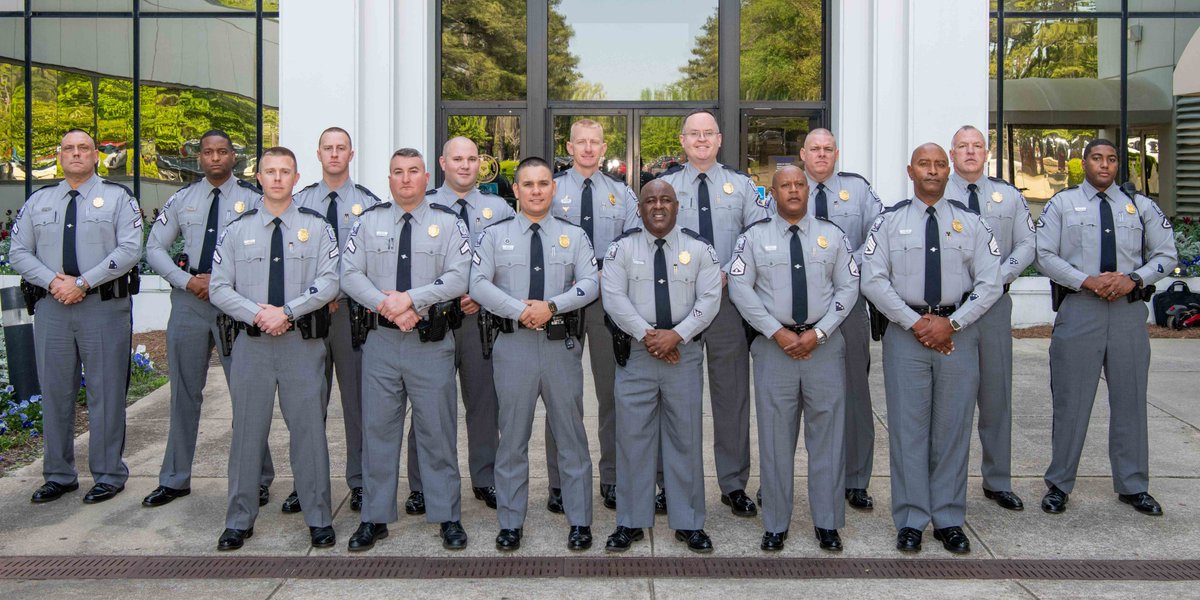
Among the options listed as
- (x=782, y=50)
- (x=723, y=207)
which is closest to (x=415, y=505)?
(x=723, y=207)

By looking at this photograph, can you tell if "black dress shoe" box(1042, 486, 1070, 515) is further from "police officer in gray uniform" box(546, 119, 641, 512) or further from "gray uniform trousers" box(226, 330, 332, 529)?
"gray uniform trousers" box(226, 330, 332, 529)

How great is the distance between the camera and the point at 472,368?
237 inches

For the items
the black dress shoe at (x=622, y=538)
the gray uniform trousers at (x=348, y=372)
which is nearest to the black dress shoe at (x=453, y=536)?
the black dress shoe at (x=622, y=538)

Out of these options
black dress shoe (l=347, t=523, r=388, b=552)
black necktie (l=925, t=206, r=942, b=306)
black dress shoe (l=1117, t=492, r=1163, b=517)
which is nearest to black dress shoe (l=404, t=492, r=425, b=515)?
black dress shoe (l=347, t=523, r=388, b=552)

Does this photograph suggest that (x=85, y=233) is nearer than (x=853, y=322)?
No

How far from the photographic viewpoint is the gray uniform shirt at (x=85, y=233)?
240 inches

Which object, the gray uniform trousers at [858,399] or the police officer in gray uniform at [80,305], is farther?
the police officer in gray uniform at [80,305]

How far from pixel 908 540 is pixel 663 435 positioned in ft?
4.17

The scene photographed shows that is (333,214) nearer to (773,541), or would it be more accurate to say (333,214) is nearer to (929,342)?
(773,541)

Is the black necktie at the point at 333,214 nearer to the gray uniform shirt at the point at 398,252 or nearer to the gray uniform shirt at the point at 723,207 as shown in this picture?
the gray uniform shirt at the point at 398,252

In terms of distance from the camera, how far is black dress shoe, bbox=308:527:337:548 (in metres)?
5.36

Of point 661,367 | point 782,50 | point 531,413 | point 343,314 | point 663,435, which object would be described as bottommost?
point 663,435

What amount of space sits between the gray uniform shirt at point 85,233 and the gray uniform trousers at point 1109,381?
521 cm

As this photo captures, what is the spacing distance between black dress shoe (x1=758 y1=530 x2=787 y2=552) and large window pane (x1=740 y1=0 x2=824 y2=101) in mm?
8368
